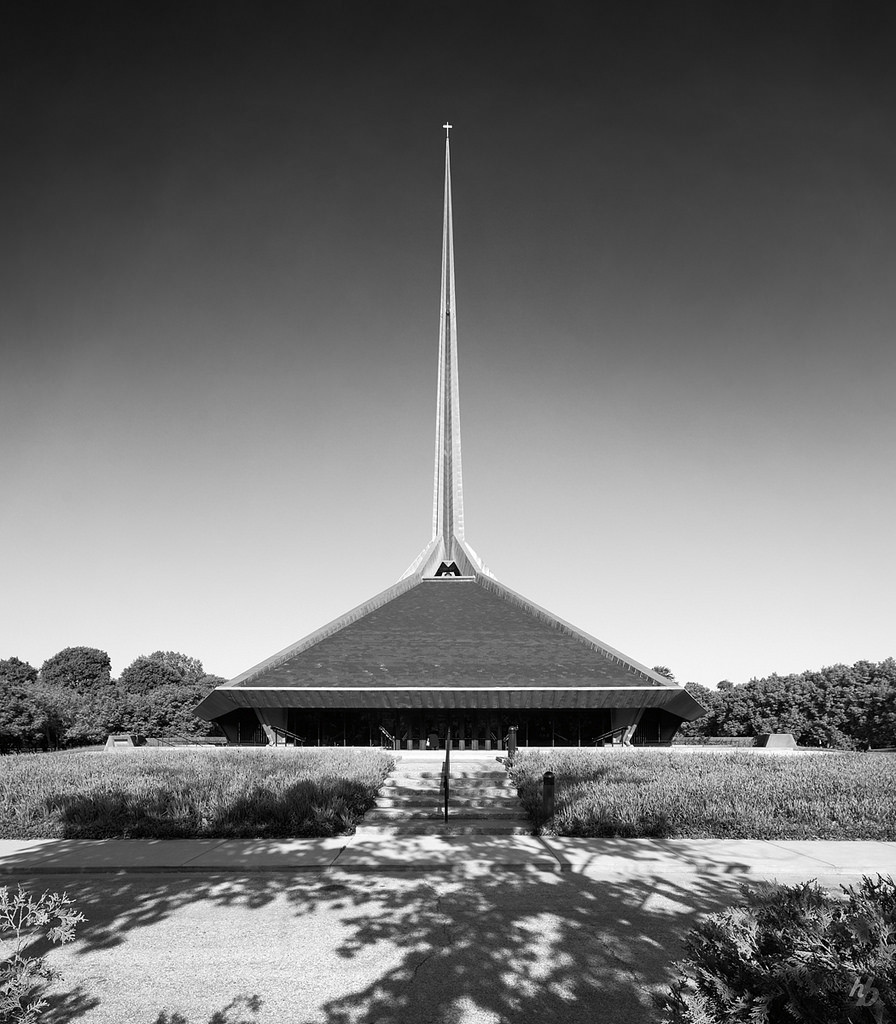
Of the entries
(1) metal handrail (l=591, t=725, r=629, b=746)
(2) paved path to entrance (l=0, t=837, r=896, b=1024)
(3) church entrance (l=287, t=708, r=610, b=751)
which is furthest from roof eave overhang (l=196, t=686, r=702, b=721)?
(2) paved path to entrance (l=0, t=837, r=896, b=1024)

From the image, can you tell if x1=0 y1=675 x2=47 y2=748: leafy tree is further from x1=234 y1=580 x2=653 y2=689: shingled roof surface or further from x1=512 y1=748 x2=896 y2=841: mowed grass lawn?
x1=512 y1=748 x2=896 y2=841: mowed grass lawn

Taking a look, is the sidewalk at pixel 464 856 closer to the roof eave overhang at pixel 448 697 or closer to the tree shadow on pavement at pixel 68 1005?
the tree shadow on pavement at pixel 68 1005

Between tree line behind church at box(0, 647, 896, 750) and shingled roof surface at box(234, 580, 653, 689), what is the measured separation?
26804mm

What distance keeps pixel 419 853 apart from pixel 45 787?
24.6 feet

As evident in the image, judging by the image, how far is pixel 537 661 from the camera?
27.8 meters

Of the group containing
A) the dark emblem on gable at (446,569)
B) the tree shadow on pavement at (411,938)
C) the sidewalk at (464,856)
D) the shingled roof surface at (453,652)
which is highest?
the dark emblem on gable at (446,569)

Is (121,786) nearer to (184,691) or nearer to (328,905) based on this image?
(328,905)

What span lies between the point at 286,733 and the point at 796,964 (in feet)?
88.9

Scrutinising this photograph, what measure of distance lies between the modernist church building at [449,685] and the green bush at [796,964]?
71.1 feet

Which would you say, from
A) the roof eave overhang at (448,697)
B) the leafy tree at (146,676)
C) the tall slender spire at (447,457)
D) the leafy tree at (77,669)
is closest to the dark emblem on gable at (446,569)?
the tall slender spire at (447,457)

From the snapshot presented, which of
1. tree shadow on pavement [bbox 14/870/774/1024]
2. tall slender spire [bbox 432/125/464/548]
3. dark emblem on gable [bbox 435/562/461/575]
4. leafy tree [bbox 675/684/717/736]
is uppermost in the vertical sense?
tall slender spire [bbox 432/125/464/548]

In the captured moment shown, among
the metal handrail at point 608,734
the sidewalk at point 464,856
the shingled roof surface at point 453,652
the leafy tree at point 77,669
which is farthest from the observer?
the leafy tree at point 77,669

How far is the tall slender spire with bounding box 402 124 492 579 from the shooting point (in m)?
40.6

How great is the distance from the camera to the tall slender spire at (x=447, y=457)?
40.6 m
